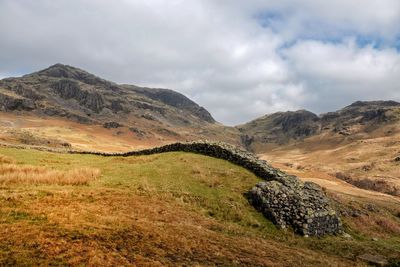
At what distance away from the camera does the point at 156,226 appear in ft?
71.5

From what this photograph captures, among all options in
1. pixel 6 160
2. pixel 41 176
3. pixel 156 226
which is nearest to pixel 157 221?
pixel 156 226

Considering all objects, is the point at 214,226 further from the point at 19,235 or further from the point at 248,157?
the point at 248,157

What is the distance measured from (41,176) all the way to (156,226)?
11.8 meters

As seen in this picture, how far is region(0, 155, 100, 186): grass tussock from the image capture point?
27906 millimetres

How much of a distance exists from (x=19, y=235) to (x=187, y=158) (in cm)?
2375

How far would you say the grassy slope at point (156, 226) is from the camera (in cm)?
1678

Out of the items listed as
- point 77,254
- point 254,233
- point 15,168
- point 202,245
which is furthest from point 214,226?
point 15,168

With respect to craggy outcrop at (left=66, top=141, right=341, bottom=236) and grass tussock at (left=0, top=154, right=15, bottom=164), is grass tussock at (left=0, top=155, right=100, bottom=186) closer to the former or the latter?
grass tussock at (left=0, top=154, right=15, bottom=164)

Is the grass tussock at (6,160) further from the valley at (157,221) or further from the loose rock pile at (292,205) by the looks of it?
the loose rock pile at (292,205)

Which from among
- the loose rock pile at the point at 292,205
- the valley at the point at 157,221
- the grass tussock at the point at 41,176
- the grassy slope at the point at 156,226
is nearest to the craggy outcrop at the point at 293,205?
the loose rock pile at the point at 292,205

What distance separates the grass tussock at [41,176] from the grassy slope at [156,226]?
42.4 inches

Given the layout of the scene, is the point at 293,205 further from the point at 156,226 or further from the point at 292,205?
the point at 156,226

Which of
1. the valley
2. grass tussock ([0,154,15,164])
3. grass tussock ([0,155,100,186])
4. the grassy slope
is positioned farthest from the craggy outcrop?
grass tussock ([0,154,15,164])

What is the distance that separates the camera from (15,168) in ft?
102
